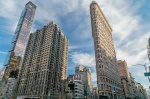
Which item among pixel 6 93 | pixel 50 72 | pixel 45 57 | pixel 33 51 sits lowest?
pixel 6 93

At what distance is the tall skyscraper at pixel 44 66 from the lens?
96.0 metres

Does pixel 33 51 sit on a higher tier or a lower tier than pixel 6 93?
higher

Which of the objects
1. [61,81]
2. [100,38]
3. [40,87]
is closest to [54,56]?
[61,81]

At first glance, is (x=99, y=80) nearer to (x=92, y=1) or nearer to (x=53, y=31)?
(x=92, y=1)

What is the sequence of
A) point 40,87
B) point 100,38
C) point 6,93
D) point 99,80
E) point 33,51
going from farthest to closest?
point 6,93 < point 33,51 < point 40,87 < point 100,38 < point 99,80

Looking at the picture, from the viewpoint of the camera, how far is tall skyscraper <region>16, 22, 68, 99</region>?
9597cm

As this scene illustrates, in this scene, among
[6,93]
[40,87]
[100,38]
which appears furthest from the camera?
[6,93]

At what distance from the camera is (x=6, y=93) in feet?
434

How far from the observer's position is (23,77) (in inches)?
4434

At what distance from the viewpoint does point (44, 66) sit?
340 feet

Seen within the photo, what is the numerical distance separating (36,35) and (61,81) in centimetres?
6232

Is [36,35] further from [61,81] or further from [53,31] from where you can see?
[61,81]

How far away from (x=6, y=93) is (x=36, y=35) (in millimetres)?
76727

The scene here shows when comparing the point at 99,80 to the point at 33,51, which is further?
the point at 33,51
